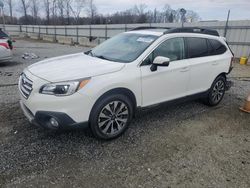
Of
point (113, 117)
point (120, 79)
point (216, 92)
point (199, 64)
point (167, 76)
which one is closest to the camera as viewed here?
point (120, 79)

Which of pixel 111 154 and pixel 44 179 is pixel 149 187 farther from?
pixel 44 179

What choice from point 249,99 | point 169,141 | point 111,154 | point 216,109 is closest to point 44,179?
point 111,154

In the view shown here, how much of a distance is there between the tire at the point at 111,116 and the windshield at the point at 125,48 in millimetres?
692

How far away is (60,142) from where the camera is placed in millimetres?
3336

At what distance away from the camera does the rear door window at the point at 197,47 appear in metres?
4.28

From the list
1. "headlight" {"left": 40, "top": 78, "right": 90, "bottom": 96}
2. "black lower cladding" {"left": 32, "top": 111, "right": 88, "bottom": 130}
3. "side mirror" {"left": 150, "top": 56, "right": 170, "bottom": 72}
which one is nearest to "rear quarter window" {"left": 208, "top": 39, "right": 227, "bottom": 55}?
"side mirror" {"left": 150, "top": 56, "right": 170, "bottom": 72}

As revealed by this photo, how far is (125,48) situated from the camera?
393 cm

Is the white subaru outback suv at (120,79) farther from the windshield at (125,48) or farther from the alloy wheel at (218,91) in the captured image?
the alloy wheel at (218,91)

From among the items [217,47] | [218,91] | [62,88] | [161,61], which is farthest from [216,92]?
[62,88]

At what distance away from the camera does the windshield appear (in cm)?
364

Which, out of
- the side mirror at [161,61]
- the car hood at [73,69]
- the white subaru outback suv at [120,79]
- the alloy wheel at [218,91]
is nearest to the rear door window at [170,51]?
the white subaru outback suv at [120,79]

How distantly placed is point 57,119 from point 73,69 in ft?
2.54

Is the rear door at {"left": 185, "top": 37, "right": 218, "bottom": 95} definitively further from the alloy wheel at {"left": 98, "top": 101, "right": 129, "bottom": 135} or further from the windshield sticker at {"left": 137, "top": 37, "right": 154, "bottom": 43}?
the alloy wheel at {"left": 98, "top": 101, "right": 129, "bottom": 135}

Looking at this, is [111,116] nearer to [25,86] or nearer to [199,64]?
[25,86]
